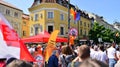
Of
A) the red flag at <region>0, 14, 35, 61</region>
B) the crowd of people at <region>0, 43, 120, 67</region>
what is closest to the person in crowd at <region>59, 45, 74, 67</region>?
the crowd of people at <region>0, 43, 120, 67</region>

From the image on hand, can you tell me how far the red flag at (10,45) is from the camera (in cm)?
521

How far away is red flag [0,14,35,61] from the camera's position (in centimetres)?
521

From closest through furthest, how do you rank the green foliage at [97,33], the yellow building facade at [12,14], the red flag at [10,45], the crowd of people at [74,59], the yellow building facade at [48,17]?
the crowd of people at [74,59]
the red flag at [10,45]
the yellow building facade at [48,17]
the yellow building facade at [12,14]
the green foliage at [97,33]

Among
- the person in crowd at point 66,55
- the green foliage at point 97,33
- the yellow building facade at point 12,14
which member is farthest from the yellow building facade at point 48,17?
the person in crowd at point 66,55

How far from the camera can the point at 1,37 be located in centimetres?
537

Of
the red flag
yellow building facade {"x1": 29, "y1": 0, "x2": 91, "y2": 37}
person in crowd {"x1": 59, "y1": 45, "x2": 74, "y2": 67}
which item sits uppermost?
yellow building facade {"x1": 29, "y1": 0, "x2": 91, "y2": 37}

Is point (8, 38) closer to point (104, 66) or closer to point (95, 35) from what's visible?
point (104, 66)

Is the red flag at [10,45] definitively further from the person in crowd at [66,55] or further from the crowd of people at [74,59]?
the person in crowd at [66,55]

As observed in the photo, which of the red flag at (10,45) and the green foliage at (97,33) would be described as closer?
the red flag at (10,45)

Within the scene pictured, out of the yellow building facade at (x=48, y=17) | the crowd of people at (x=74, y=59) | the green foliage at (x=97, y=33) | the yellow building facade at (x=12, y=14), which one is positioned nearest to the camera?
the crowd of people at (x=74, y=59)

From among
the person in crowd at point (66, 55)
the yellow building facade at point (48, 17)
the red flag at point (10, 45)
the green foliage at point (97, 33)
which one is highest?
the yellow building facade at point (48, 17)

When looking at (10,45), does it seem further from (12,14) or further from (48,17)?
(12,14)

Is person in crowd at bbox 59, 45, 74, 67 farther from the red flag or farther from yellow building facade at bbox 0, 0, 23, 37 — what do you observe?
yellow building facade at bbox 0, 0, 23, 37

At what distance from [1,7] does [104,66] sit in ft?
208
